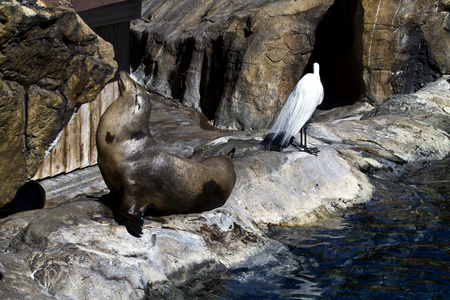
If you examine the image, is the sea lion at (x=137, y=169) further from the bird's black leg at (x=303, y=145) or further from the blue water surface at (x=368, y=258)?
the bird's black leg at (x=303, y=145)

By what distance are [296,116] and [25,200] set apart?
324 centimetres

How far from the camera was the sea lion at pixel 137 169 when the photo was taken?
408cm

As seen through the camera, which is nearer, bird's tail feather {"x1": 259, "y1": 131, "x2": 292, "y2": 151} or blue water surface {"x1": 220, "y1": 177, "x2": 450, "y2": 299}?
blue water surface {"x1": 220, "y1": 177, "x2": 450, "y2": 299}

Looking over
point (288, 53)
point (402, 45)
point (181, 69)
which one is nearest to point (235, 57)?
point (288, 53)

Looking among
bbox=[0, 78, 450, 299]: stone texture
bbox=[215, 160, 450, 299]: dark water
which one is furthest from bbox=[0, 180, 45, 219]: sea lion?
bbox=[215, 160, 450, 299]: dark water

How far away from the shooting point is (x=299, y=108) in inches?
259

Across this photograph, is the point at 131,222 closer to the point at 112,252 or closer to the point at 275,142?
the point at 112,252

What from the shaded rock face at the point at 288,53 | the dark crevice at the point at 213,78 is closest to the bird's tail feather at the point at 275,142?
the shaded rock face at the point at 288,53

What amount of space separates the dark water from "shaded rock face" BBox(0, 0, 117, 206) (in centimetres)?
227

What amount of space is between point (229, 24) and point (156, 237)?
8708 mm

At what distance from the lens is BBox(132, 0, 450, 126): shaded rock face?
10109mm

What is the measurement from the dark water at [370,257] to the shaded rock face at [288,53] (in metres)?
4.89

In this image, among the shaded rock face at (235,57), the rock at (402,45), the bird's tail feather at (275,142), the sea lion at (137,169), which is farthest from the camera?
the shaded rock face at (235,57)

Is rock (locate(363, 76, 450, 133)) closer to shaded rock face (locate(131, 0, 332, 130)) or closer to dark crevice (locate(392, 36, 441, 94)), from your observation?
dark crevice (locate(392, 36, 441, 94))
